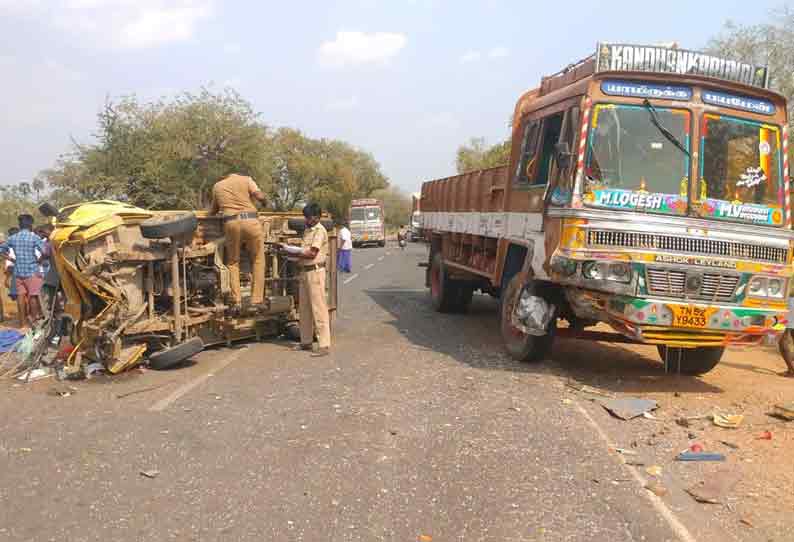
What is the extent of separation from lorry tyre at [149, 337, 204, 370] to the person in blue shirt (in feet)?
14.1

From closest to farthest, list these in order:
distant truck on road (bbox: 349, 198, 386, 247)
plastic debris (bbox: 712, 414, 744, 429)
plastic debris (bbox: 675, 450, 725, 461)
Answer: plastic debris (bbox: 675, 450, 725, 461) < plastic debris (bbox: 712, 414, 744, 429) < distant truck on road (bbox: 349, 198, 386, 247)

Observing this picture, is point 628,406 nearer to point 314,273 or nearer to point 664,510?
point 664,510

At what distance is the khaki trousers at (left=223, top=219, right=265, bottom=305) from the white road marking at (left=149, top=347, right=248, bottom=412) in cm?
84

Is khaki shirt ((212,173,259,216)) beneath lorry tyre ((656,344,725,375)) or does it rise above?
above

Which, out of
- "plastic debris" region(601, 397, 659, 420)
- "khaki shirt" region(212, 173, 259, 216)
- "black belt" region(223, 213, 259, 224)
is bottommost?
"plastic debris" region(601, 397, 659, 420)

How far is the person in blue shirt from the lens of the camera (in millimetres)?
9883

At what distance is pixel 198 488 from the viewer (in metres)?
3.90

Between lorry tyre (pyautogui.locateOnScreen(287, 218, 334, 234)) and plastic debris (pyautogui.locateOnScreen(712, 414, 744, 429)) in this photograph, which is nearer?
plastic debris (pyautogui.locateOnScreen(712, 414, 744, 429))

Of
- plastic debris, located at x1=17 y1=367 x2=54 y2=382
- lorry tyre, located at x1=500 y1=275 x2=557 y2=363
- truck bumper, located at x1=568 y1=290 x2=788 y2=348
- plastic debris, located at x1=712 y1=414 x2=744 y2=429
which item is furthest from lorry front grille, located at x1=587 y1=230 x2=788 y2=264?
plastic debris, located at x1=17 y1=367 x2=54 y2=382

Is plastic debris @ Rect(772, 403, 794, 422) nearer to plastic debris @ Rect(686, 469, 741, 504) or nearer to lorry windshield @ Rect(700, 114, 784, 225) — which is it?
plastic debris @ Rect(686, 469, 741, 504)

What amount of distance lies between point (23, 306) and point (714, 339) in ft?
32.3

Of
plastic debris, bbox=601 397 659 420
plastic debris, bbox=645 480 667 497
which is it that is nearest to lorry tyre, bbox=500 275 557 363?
plastic debris, bbox=601 397 659 420

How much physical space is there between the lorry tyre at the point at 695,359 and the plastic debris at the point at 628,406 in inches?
52.0

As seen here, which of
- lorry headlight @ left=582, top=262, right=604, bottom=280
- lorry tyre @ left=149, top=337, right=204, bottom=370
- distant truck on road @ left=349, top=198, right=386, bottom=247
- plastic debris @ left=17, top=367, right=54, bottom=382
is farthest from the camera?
distant truck on road @ left=349, top=198, right=386, bottom=247
